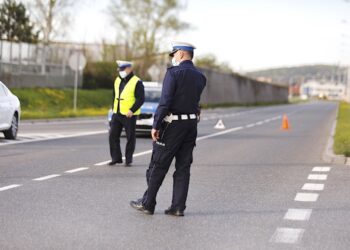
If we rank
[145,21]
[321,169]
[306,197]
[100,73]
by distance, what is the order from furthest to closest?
1. [145,21]
2. [100,73]
3. [321,169]
4. [306,197]

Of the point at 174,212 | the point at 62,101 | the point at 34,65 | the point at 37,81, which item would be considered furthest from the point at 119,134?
the point at 34,65

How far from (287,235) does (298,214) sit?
5.03 feet

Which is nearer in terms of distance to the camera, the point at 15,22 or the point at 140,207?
the point at 140,207

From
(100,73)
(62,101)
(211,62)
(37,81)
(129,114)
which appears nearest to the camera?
(129,114)

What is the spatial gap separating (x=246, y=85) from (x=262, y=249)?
11020 centimetres

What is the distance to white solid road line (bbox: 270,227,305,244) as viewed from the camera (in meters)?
8.05

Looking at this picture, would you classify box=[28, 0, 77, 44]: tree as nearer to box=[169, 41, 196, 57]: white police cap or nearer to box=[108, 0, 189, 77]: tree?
box=[108, 0, 189, 77]: tree

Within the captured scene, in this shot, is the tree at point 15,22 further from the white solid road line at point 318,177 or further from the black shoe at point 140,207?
the black shoe at point 140,207

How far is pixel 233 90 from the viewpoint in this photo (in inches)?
4156

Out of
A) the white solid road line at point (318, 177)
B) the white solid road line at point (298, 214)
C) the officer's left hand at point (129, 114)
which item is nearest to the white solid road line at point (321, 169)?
the white solid road line at point (318, 177)

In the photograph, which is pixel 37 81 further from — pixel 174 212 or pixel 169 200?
pixel 174 212

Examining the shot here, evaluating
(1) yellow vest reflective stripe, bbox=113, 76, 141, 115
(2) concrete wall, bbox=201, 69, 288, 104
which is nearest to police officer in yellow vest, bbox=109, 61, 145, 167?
(1) yellow vest reflective stripe, bbox=113, 76, 141, 115

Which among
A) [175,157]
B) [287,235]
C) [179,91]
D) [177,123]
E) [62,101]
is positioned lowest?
[62,101]

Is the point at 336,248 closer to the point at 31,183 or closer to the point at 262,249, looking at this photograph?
the point at 262,249
